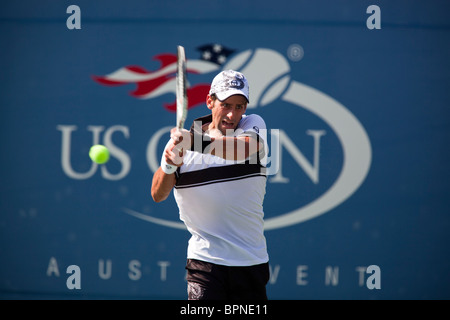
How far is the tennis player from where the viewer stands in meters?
2.75

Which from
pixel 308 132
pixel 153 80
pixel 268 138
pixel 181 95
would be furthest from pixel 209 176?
pixel 153 80

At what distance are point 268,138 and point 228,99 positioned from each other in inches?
74.6

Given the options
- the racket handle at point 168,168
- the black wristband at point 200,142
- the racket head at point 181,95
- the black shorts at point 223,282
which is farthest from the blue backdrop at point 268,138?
the black wristband at point 200,142

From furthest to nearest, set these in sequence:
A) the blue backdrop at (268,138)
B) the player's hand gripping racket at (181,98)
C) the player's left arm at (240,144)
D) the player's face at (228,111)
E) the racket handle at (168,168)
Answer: the blue backdrop at (268,138) → the player's face at (228,111) → the racket handle at (168,168) → the player's left arm at (240,144) → the player's hand gripping racket at (181,98)

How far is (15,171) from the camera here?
15.5 ft

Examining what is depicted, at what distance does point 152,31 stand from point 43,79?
1.01 m

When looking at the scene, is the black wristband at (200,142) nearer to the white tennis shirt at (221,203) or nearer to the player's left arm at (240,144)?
the player's left arm at (240,144)

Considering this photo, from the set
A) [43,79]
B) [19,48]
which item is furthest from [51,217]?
[19,48]

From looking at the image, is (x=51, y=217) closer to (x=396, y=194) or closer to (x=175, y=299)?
(x=175, y=299)

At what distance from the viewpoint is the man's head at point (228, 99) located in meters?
2.72

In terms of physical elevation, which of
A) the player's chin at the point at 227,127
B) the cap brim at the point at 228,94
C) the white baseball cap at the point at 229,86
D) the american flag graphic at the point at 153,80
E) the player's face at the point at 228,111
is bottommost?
the player's chin at the point at 227,127

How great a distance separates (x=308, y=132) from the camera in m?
4.58

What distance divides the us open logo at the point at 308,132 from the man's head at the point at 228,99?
5.87 feet

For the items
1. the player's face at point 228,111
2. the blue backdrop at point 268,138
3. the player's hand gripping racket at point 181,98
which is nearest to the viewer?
the player's hand gripping racket at point 181,98
